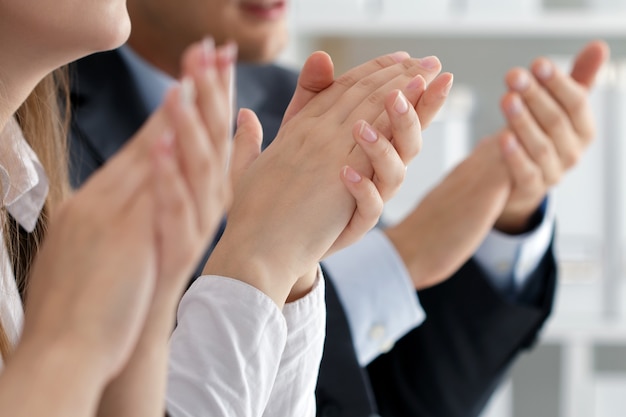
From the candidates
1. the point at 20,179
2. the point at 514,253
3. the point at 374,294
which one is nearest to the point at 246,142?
the point at 20,179

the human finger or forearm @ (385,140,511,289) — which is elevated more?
the human finger

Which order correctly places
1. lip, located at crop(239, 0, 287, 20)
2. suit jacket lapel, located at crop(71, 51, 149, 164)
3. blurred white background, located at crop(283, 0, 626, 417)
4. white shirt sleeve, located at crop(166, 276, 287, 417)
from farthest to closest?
blurred white background, located at crop(283, 0, 626, 417) → lip, located at crop(239, 0, 287, 20) → suit jacket lapel, located at crop(71, 51, 149, 164) → white shirt sleeve, located at crop(166, 276, 287, 417)

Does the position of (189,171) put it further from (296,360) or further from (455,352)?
(455,352)

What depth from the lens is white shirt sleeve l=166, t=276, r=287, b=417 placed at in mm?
525

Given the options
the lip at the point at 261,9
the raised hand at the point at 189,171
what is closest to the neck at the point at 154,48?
the lip at the point at 261,9

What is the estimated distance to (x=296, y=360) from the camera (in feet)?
1.96

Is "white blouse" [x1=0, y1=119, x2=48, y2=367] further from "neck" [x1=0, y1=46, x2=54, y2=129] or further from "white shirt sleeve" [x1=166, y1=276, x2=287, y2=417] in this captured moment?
"white shirt sleeve" [x1=166, y1=276, x2=287, y2=417]

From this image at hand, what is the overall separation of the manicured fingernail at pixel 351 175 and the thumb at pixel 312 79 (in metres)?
0.08

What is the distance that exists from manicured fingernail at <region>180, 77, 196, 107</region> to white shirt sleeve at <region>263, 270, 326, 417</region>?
0.83ft

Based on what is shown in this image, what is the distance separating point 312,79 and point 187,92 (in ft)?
0.94

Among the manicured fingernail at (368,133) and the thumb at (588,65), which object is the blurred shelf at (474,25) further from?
the manicured fingernail at (368,133)

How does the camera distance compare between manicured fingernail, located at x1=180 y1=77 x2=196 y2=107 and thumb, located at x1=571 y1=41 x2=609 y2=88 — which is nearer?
manicured fingernail, located at x1=180 y1=77 x2=196 y2=107

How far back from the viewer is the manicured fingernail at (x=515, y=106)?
958 mm

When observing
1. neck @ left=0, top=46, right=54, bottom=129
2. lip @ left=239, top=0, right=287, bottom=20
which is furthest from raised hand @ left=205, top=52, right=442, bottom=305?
lip @ left=239, top=0, right=287, bottom=20
